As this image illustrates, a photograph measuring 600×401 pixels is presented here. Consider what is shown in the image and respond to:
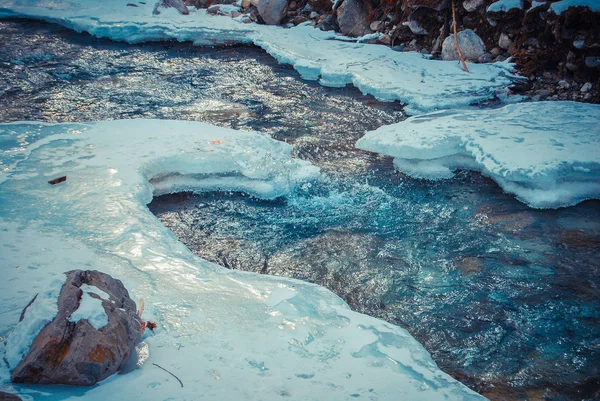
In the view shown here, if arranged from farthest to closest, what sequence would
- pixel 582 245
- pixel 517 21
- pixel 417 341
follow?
pixel 517 21 → pixel 582 245 → pixel 417 341

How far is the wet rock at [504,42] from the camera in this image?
324 inches

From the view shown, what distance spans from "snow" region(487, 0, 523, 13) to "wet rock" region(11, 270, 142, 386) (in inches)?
317

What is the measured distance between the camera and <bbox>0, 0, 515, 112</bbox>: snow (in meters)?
7.52

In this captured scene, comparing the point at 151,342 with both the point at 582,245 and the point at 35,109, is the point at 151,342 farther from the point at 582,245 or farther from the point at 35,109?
the point at 35,109

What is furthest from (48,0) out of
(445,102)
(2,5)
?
(445,102)

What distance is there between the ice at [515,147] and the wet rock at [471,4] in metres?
2.71

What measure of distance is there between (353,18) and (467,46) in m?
2.91

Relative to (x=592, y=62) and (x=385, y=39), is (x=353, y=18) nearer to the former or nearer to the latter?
(x=385, y=39)

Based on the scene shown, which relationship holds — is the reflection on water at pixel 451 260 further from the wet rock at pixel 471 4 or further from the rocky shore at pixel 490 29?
the wet rock at pixel 471 4

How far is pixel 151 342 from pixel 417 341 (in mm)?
1624

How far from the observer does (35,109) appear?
667 centimetres

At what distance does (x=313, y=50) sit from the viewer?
948 centimetres

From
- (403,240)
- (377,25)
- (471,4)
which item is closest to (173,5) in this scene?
(377,25)

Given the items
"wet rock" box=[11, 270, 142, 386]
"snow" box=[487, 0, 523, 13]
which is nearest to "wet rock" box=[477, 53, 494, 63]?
"snow" box=[487, 0, 523, 13]
